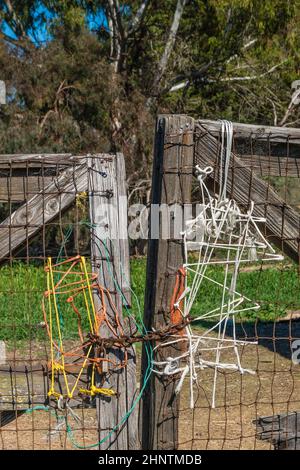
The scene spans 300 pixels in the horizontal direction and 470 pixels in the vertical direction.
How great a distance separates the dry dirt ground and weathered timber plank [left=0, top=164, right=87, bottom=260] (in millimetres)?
814

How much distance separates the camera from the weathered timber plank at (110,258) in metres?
3.47

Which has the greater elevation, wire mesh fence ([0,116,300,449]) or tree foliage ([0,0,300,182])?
tree foliage ([0,0,300,182])

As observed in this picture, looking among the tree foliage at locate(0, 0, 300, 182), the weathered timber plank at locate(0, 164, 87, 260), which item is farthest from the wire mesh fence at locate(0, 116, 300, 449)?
the tree foliage at locate(0, 0, 300, 182)

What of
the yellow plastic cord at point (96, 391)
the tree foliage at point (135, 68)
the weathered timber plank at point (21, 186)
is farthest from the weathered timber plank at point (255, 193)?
the tree foliage at point (135, 68)

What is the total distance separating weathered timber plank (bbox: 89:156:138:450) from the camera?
137 inches

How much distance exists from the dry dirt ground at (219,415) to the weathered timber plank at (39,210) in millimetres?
814

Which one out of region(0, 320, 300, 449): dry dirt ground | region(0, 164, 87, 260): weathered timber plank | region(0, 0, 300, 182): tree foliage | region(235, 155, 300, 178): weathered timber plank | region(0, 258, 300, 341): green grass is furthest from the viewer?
region(0, 0, 300, 182): tree foliage

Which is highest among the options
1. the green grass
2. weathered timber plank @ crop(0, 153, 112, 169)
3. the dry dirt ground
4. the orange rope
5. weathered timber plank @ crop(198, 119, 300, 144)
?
weathered timber plank @ crop(198, 119, 300, 144)

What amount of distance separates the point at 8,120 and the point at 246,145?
13611 mm

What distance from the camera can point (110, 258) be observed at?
11.5ft

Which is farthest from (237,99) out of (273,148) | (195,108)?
(273,148)

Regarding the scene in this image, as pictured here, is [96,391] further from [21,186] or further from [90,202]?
[21,186]

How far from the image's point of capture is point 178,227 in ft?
11.4

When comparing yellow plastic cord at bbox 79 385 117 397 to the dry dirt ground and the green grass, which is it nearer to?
the dry dirt ground
